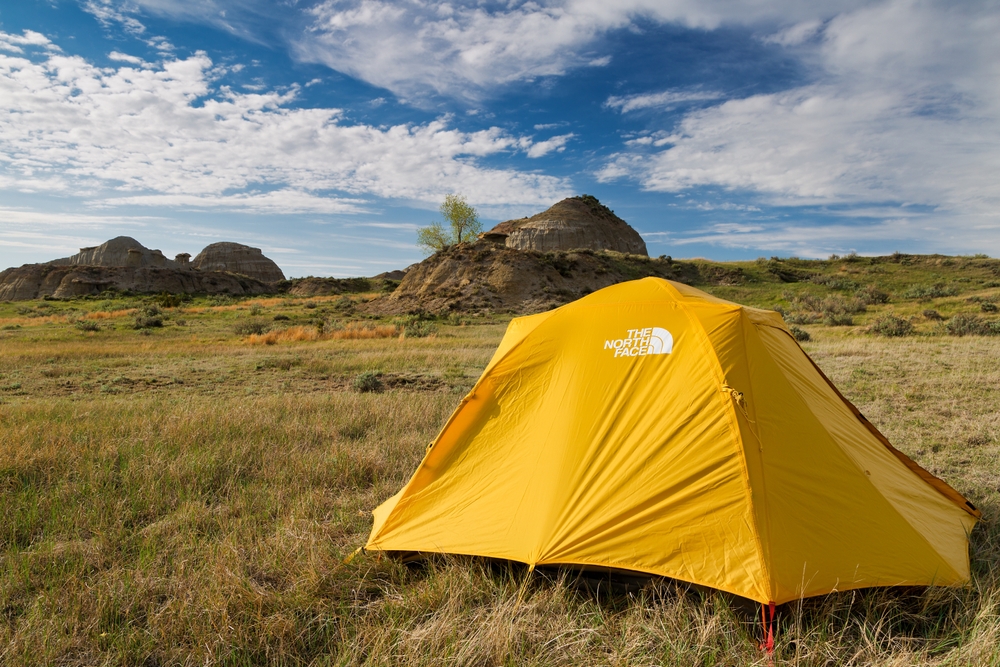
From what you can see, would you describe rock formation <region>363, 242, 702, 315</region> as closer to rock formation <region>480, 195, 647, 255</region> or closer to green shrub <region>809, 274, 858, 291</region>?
green shrub <region>809, 274, 858, 291</region>

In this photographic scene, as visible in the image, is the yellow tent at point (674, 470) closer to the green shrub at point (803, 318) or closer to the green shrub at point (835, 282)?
the green shrub at point (803, 318)

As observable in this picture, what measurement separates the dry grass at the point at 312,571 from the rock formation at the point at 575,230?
5577 centimetres

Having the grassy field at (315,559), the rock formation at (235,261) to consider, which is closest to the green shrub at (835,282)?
the grassy field at (315,559)

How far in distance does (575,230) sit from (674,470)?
6389cm

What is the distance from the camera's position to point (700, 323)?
3822mm

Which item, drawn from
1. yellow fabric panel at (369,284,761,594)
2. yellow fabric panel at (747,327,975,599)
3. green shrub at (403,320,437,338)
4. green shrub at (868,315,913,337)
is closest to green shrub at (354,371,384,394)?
yellow fabric panel at (369,284,761,594)

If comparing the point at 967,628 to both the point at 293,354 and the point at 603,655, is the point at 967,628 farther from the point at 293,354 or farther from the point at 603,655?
the point at 293,354

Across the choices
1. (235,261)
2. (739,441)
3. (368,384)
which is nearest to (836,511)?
(739,441)

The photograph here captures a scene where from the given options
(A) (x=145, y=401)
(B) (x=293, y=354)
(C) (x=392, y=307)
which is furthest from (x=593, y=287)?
(A) (x=145, y=401)

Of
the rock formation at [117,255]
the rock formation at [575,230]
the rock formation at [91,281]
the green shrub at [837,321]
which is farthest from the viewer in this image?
the rock formation at [117,255]

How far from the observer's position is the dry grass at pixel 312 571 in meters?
2.90

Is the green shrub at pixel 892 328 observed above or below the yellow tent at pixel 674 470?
above

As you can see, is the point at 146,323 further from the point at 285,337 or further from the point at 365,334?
the point at 365,334

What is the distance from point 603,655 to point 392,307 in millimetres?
34924
